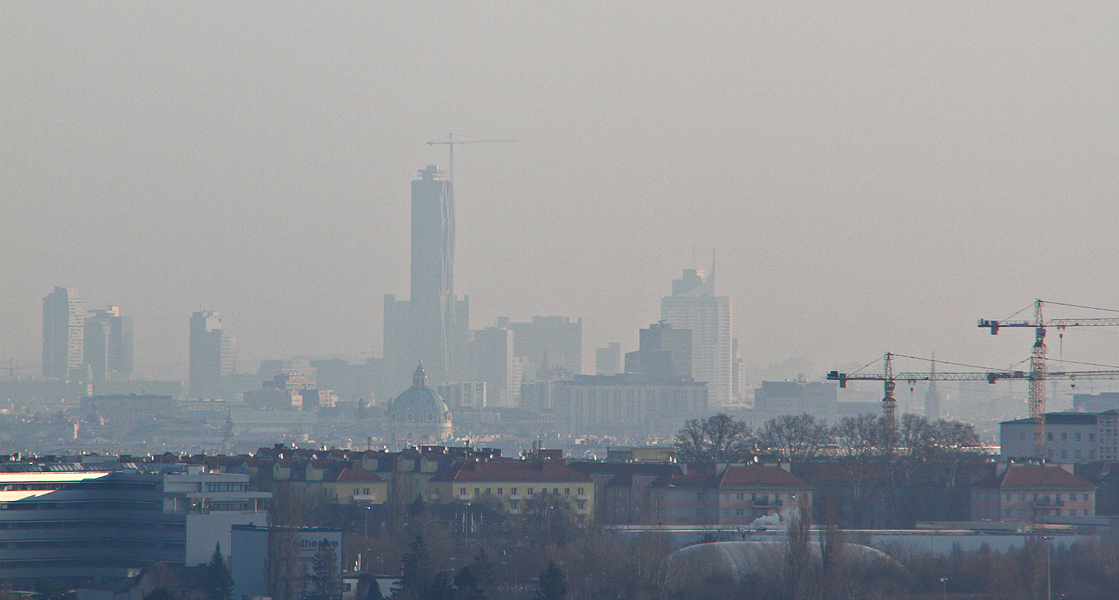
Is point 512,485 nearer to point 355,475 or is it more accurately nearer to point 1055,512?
point 355,475

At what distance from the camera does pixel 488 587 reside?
47.9 m

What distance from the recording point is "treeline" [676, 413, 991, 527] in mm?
70188

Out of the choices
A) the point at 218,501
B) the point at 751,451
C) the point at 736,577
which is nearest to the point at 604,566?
the point at 736,577

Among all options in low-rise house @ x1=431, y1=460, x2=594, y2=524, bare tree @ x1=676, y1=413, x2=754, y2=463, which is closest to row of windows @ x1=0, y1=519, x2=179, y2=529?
low-rise house @ x1=431, y1=460, x2=594, y2=524

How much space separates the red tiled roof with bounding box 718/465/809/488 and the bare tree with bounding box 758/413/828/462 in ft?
26.6

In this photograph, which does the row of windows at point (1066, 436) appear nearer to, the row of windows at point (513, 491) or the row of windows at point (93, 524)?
the row of windows at point (513, 491)

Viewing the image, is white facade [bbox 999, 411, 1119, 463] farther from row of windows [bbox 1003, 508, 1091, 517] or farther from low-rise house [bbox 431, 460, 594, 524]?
low-rise house [bbox 431, 460, 594, 524]

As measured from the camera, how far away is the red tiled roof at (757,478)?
71.7 metres

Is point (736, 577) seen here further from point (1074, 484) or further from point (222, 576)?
point (1074, 484)

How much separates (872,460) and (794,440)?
9679 mm

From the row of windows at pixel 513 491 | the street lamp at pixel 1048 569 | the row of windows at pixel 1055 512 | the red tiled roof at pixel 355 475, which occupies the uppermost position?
the red tiled roof at pixel 355 475

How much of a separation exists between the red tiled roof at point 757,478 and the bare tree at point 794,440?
26.6ft

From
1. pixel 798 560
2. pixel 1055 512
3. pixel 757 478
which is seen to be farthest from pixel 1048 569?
pixel 757 478

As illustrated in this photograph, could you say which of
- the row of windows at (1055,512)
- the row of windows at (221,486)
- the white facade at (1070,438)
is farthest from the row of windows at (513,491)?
Result: the white facade at (1070,438)
